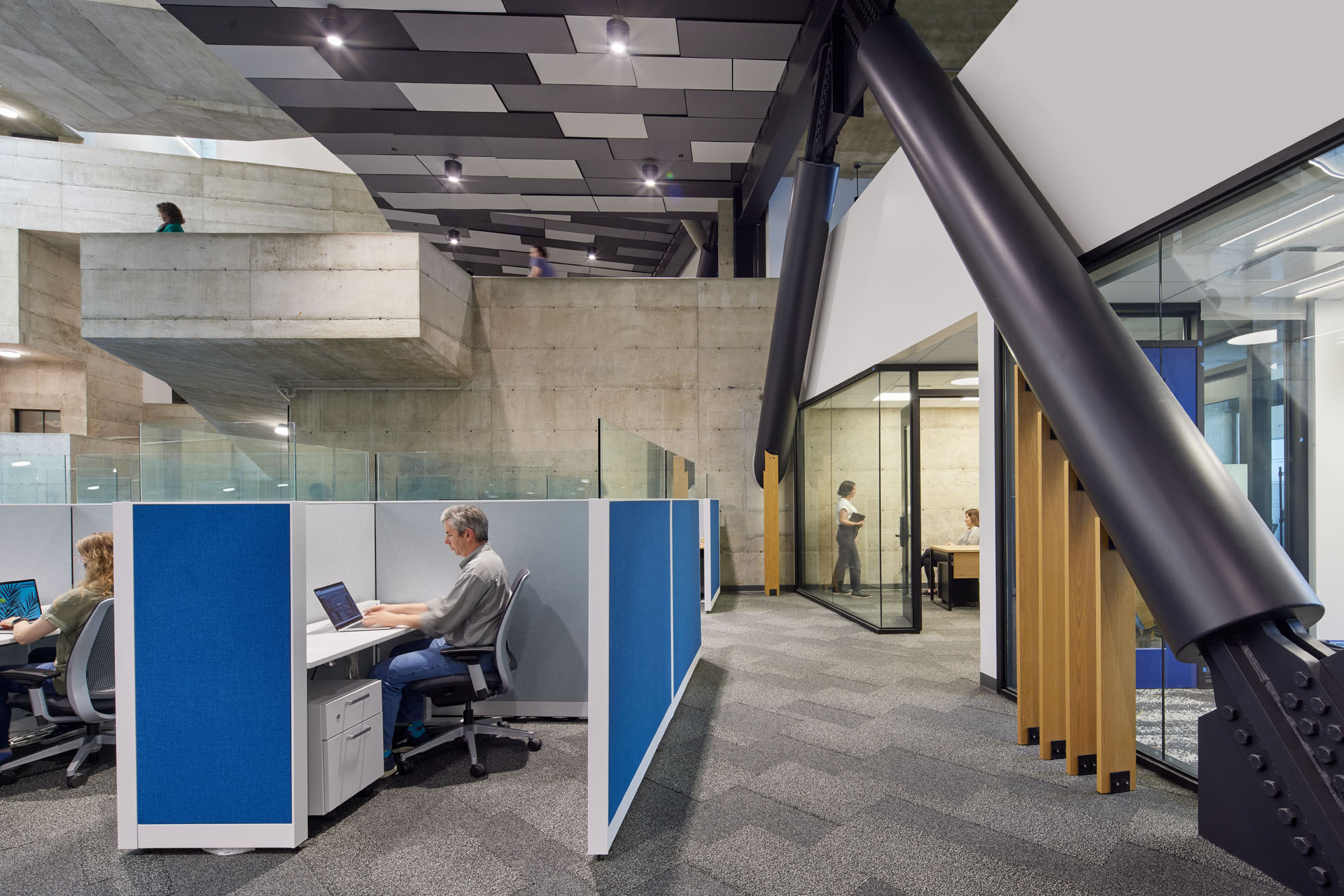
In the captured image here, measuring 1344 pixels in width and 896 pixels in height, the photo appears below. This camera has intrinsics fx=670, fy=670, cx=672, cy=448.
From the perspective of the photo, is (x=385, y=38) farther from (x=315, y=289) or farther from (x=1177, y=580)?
(x=1177, y=580)

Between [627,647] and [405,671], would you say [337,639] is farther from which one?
[627,647]

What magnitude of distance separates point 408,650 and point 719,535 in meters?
5.97

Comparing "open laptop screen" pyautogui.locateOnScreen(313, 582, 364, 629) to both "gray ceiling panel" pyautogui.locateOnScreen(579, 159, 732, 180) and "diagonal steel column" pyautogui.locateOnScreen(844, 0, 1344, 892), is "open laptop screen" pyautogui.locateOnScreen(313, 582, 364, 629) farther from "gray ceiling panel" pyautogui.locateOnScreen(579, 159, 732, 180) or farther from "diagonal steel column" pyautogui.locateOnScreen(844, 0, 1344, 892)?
"gray ceiling panel" pyautogui.locateOnScreen(579, 159, 732, 180)

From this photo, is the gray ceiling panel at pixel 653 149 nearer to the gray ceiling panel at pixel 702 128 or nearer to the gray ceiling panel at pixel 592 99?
the gray ceiling panel at pixel 702 128

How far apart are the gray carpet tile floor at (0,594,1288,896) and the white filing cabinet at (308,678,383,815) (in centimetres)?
12

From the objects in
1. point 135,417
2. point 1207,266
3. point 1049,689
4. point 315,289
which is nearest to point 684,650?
point 1049,689

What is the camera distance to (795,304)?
7.52 metres

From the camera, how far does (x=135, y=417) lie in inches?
458

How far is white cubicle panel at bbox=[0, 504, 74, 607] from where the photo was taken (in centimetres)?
404

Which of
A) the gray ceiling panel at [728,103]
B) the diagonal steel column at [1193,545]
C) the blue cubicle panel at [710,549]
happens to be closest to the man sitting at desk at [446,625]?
the diagonal steel column at [1193,545]

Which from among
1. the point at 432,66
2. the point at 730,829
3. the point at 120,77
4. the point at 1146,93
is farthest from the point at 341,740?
the point at 120,77

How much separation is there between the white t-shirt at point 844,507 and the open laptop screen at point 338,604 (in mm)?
5160

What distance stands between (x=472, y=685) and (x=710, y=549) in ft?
16.0

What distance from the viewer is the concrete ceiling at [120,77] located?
7.38 metres
